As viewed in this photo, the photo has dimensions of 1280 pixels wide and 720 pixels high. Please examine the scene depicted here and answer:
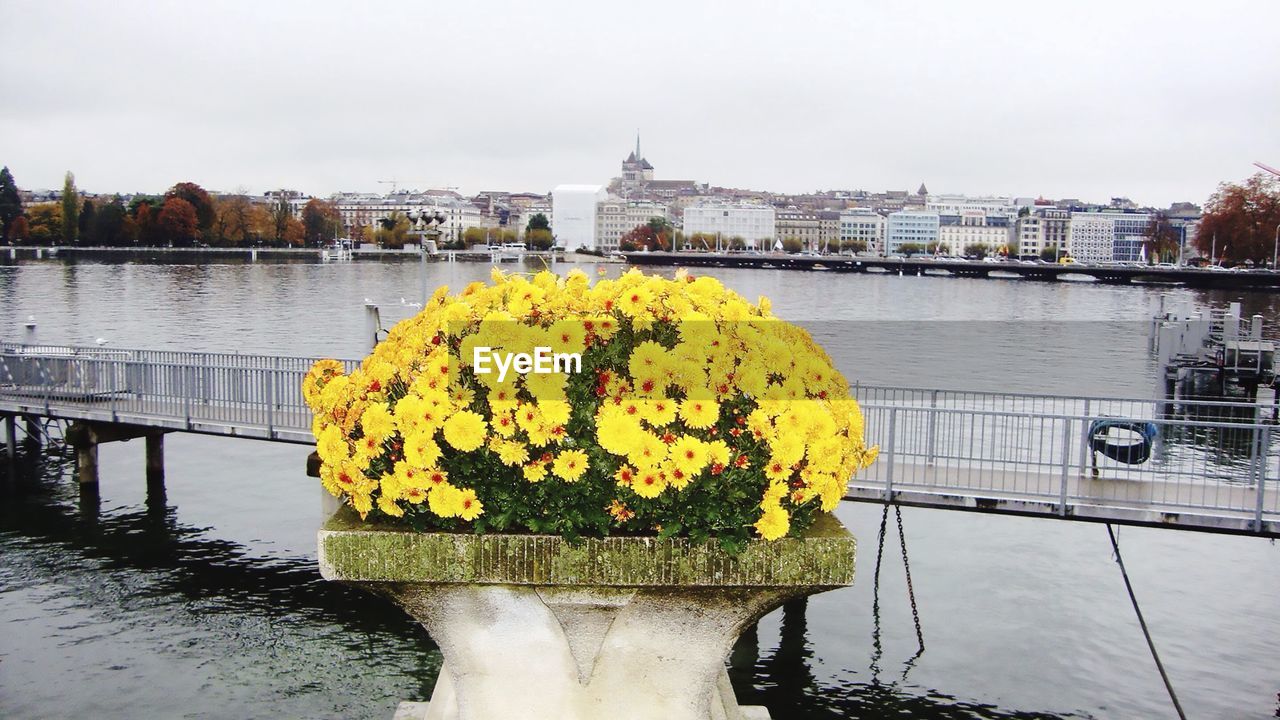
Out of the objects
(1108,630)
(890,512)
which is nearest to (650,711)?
(1108,630)

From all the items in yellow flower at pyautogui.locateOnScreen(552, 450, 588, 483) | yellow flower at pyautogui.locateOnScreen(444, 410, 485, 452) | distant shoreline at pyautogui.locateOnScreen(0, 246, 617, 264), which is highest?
yellow flower at pyautogui.locateOnScreen(444, 410, 485, 452)

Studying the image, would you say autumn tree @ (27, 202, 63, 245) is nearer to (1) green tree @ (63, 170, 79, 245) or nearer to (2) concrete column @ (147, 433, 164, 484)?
(1) green tree @ (63, 170, 79, 245)

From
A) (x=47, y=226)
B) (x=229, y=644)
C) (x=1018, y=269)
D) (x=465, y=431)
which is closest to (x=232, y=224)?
(x=47, y=226)

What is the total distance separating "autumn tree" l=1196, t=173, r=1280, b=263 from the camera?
146m

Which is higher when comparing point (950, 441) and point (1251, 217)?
point (1251, 217)

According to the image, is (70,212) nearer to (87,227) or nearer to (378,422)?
(87,227)

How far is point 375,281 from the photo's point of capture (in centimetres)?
12256

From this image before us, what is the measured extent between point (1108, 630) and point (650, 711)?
1291 centimetres

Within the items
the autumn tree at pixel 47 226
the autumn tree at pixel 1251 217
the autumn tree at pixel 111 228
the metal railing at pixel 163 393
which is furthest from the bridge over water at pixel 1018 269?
the metal railing at pixel 163 393

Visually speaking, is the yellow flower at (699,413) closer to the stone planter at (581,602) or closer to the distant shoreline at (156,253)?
the stone planter at (581,602)

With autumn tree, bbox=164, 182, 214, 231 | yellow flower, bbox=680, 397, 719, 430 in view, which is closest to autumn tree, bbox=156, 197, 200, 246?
autumn tree, bbox=164, 182, 214, 231

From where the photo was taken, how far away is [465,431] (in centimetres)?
550

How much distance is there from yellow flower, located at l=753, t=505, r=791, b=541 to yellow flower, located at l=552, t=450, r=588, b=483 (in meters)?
0.85

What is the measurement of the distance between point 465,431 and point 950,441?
406 inches
